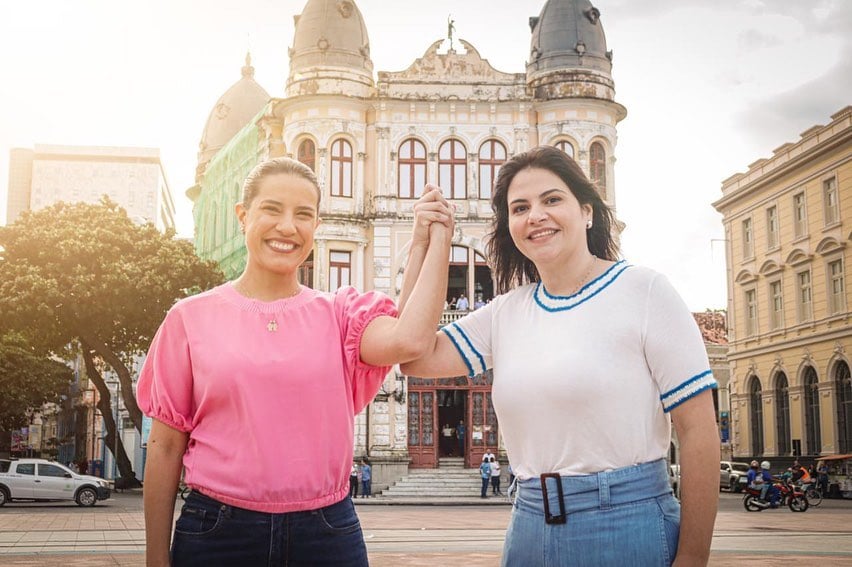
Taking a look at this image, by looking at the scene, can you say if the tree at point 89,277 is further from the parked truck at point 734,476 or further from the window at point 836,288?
the window at point 836,288

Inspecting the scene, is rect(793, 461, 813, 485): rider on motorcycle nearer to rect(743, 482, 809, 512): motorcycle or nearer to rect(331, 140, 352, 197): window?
rect(743, 482, 809, 512): motorcycle

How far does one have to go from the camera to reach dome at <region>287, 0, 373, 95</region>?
36.0 metres

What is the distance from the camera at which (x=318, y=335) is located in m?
3.21

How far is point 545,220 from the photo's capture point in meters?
3.34

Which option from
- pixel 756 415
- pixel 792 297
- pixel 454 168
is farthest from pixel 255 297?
pixel 756 415

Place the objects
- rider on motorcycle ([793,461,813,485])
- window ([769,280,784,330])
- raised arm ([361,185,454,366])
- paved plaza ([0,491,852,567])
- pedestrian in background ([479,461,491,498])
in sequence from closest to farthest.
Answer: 1. raised arm ([361,185,454,366])
2. paved plaza ([0,491,852,567])
3. rider on motorcycle ([793,461,813,485])
4. pedestrian in background ([479,461,491,498])
5. window ([769,280,784,330])

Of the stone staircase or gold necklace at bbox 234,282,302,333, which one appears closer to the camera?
gold necklace at bbox 234,282,302,333

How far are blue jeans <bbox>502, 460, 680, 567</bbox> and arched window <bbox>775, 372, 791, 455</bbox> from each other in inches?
1556

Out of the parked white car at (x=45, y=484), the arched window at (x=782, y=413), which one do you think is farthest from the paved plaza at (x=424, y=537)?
the arched window at (x=782, y=413)

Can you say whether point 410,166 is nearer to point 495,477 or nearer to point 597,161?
point 597,161

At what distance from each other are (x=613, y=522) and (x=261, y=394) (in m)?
1.11

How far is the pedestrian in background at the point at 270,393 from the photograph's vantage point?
9.98ft

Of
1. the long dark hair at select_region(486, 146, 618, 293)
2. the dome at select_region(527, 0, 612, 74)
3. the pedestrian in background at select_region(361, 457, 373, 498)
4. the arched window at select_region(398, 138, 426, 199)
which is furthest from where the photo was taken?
the dome at select_region(527, 0, 612, 74)

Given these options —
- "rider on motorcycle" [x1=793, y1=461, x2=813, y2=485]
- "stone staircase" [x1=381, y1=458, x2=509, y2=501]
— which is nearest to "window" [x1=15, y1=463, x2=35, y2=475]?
"stone staircase" [x1=381, y1=458, x2=509, y2=501]
